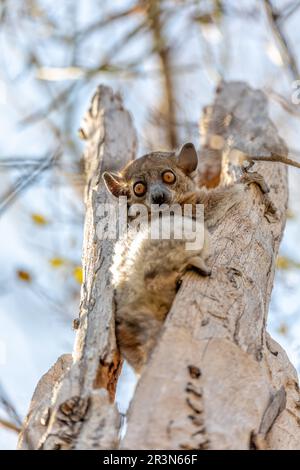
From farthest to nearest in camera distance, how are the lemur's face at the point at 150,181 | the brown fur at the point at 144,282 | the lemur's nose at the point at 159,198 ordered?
the lemur's face at the point at 150,181
the lemur's nose at the point at 159,198
the brown fur at the point at 144,282

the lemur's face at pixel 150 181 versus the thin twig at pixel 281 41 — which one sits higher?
the thin twig at pixel 281 41

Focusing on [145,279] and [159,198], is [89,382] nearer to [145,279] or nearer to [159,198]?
[145,279]

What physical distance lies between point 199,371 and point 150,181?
2214mm

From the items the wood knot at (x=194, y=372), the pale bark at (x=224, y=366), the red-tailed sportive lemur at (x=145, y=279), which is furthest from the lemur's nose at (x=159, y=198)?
the wood knot at (x=194, y=372)

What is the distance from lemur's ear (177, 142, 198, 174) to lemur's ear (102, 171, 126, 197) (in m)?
0.51

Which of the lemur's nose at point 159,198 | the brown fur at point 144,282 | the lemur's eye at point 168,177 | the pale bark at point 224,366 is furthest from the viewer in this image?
the lemur's eye at point 168,177

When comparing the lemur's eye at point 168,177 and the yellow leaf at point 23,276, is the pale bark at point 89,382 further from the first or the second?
the yellow leaf at point 23,276

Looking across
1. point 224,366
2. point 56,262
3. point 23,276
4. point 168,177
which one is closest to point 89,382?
point 224,366

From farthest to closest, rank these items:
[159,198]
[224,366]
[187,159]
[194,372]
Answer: [187,159] → [159,198] → [224,366] → [194,372]

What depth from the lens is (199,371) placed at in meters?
2.96

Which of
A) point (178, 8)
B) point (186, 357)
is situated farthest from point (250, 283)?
point (178, 8)

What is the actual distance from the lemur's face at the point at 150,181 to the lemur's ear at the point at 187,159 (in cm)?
2

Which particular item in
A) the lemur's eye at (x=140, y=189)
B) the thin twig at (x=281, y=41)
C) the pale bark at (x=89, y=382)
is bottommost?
the pale bark at (x=89, y=382)

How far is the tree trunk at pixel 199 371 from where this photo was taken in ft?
9.03
